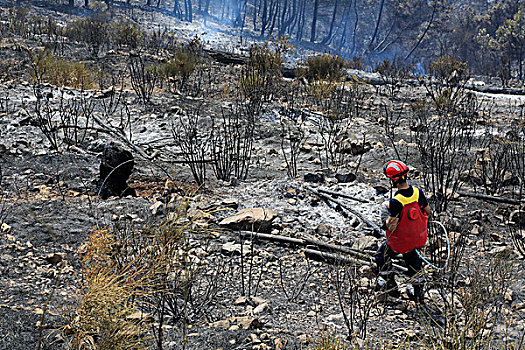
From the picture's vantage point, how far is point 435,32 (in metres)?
38.9

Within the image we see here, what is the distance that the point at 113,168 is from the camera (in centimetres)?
378

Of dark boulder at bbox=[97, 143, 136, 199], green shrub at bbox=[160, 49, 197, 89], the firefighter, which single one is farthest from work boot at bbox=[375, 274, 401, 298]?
green shrub at bbox=[160, 49, 197, 89]

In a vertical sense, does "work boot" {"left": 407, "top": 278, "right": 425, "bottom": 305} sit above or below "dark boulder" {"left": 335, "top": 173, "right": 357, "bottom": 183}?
below

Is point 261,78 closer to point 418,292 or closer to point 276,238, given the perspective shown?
point 276,238

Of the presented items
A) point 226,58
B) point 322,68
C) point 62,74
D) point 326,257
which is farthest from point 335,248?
point 226,58

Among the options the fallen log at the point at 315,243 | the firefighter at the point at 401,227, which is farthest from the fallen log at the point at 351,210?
the firefighter at the point at 401,227

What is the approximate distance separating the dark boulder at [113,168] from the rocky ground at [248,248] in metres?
0.17

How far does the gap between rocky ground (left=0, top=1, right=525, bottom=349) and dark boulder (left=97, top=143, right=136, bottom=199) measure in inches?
6.6

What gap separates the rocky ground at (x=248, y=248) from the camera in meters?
2.23

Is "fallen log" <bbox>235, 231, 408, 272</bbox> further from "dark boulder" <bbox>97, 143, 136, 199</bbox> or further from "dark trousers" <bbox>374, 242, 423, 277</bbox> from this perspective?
"dark boulder" <bbox>97, 143, 136, 199</bbox>

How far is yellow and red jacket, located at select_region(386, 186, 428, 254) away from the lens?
2809 mm

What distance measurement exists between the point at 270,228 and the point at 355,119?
4.54m

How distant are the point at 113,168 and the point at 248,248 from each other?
147 centimetres

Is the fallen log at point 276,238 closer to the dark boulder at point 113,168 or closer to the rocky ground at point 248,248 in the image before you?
the rocky ground at point 248,248
